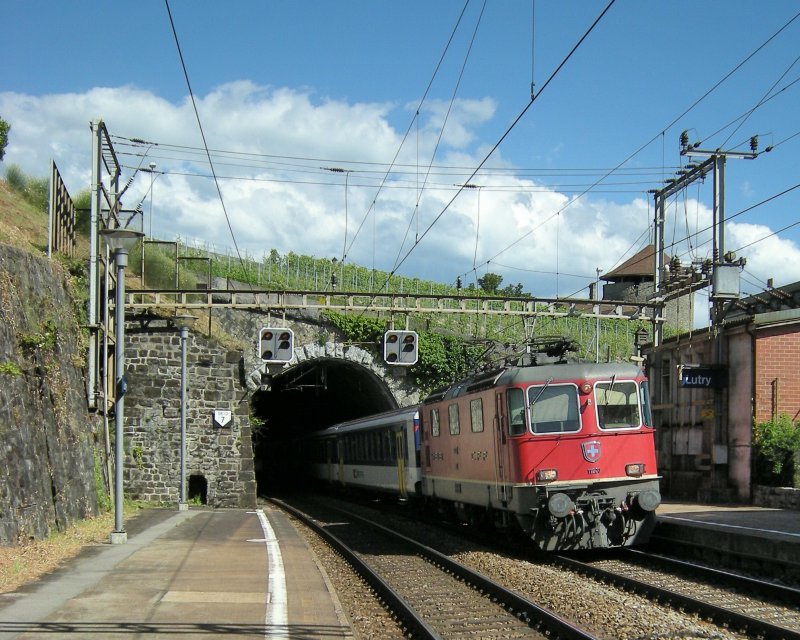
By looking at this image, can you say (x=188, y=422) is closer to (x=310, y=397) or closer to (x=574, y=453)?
(x=574, y=453)

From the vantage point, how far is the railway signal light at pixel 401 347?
77.8 ft

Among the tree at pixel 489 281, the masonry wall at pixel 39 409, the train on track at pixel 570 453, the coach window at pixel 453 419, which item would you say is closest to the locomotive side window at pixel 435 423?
the coach window at pixel 453 419

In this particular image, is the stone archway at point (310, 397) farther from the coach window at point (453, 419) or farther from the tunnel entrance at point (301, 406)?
the coach window at point (453, 419)

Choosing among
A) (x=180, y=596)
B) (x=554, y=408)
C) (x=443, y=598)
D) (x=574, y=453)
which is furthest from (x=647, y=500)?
(x=180, y=596)

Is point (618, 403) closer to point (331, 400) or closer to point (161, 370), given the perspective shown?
point (161, 370)

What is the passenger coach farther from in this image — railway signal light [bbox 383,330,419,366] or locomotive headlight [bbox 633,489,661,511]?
locomotive headlight [bbox 633,489,661,511]

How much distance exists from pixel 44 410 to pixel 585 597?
992 centimetres

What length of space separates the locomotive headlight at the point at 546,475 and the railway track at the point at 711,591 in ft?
4.03

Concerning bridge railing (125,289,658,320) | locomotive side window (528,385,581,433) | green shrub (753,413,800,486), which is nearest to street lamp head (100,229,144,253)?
locomotive side window (528,385,581,433)

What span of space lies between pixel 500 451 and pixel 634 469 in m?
2.02

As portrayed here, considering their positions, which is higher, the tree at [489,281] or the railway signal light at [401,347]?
the tree at [489,281]

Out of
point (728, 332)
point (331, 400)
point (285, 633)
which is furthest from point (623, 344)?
point (285, 633)

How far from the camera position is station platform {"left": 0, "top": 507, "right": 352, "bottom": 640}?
8273 mm

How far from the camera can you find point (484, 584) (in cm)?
1183
